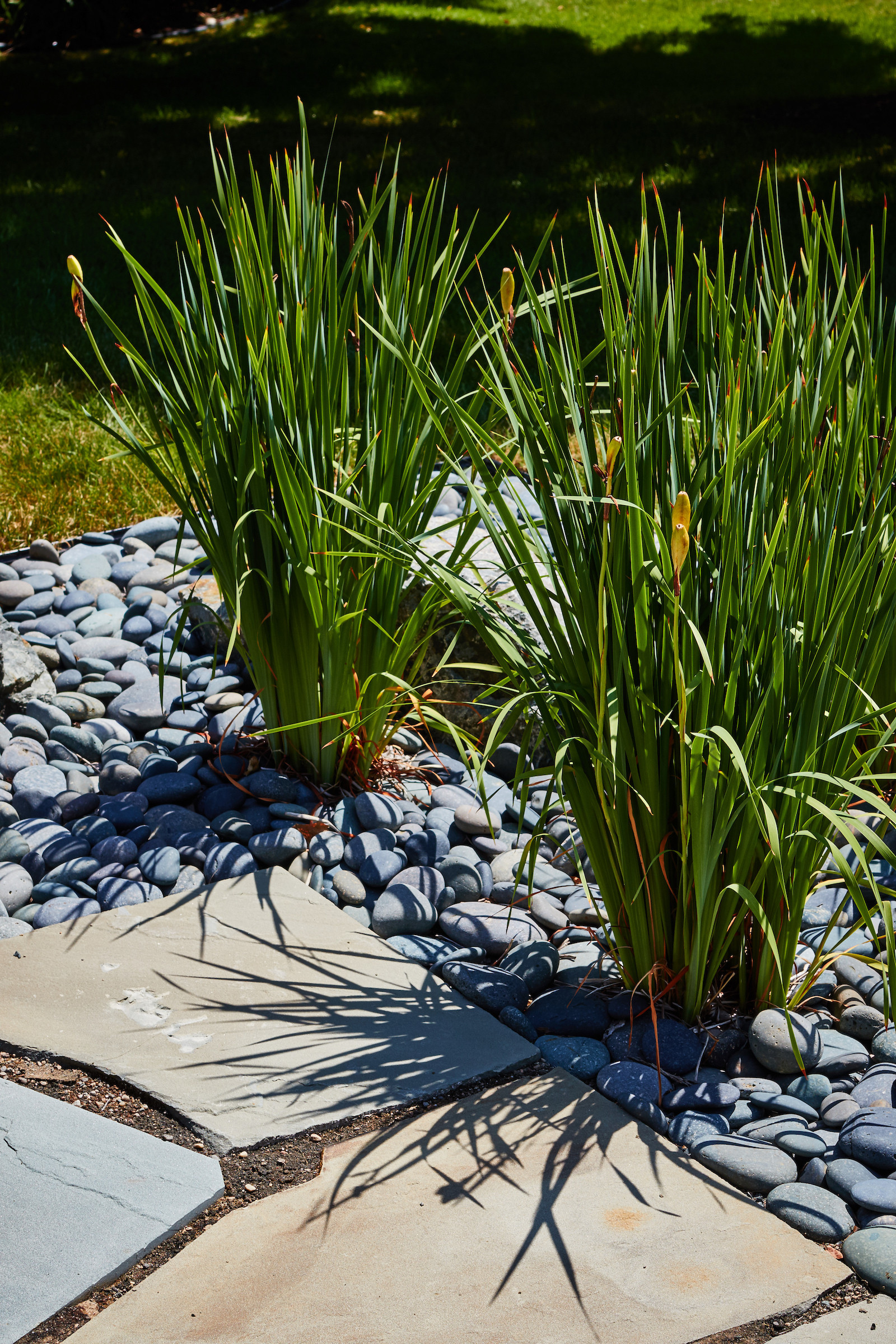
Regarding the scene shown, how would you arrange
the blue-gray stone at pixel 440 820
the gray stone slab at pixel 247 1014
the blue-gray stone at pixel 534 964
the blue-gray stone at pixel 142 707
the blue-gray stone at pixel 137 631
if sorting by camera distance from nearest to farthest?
the gray stone slab at pixel 247 1014 → the blue-gray stone at pixel 534 964 → the blue-gray stone at pixel 440 820 → the blue-gray stone at pixel 142 707 → the blue-gray stone at pixel 137 631

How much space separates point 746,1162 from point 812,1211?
105 millimetres

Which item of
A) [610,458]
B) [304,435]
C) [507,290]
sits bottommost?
[304,435]

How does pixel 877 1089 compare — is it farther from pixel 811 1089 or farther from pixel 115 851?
pixel 115 851

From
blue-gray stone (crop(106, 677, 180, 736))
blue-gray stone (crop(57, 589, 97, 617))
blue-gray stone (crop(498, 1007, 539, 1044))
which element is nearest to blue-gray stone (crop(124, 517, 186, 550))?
blue-gray stone (crop(57, 589, 97, 617))

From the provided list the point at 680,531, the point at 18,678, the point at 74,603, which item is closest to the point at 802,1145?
the point at 680,531

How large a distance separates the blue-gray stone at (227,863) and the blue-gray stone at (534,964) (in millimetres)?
559

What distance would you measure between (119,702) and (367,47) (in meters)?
12.3

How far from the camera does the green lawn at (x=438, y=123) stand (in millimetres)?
6043

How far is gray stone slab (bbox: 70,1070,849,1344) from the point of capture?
53.7 inches

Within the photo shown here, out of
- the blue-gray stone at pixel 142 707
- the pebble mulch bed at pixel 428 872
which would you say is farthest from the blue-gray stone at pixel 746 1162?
the blue-gray stone at pixel 142 707

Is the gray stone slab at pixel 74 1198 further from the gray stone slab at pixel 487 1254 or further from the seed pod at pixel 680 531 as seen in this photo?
the seed pod at pixel 680 531

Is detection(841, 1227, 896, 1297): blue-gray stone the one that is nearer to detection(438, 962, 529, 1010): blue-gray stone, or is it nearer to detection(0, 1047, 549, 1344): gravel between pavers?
detection(0, 1047, 549, 1344): gravel between pavers

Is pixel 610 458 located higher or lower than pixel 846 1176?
higher

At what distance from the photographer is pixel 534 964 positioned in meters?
2.07
